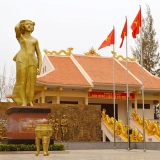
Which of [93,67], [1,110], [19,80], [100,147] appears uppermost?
[93,67]

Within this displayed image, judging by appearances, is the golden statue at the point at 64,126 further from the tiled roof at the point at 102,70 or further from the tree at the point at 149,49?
the tree at the point at 149,49

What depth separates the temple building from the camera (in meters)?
21.8

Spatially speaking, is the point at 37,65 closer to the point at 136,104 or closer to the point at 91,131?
the point at 91,131

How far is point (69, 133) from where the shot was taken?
17.5 m

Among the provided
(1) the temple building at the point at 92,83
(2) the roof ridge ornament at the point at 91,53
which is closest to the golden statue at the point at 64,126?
(1) the temple building at the point at 92,83

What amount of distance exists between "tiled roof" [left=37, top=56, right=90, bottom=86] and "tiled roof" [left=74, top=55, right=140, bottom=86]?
0.72 meters

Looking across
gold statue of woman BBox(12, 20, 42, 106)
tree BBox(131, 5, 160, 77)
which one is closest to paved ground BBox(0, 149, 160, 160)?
gold statue of woman BBox(12, 20, 42, 106)

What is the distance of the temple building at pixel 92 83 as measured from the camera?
21.8m

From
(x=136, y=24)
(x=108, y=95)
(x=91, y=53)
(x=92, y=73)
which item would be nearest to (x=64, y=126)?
(x=136, y=24)

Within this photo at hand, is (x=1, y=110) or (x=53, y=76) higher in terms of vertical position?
(x=53, y=76)

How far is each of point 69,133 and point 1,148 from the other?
691cm

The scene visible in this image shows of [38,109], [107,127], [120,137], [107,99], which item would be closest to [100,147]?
[120,137]

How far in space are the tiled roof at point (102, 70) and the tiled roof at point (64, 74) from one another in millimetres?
722

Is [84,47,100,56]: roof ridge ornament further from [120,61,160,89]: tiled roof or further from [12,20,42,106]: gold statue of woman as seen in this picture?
[12,20,42,106]: gold statue of woman
